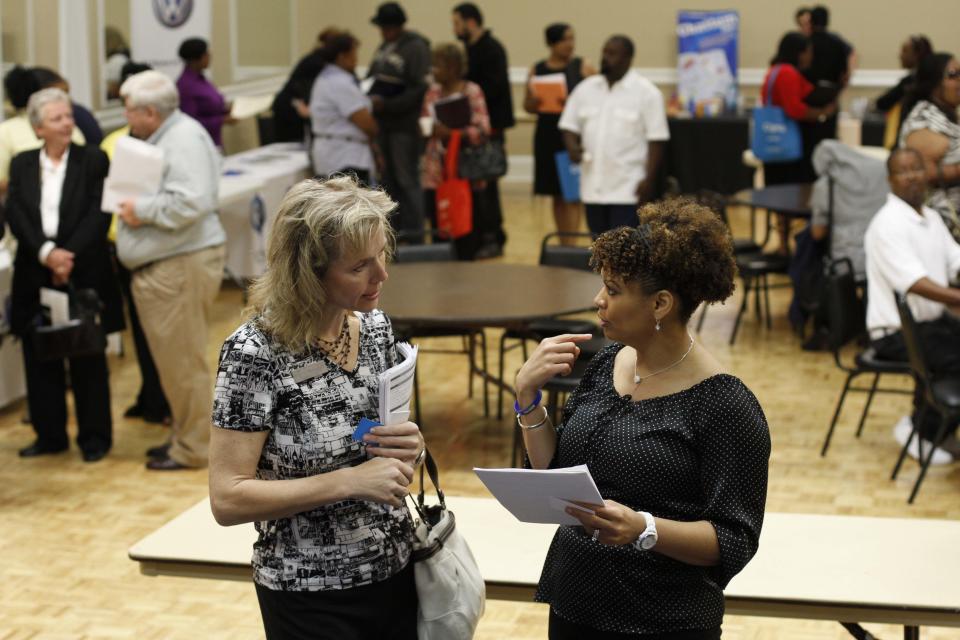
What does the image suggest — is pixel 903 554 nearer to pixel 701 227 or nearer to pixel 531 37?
pixel 701 227

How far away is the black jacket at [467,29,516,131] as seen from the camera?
10.7 m

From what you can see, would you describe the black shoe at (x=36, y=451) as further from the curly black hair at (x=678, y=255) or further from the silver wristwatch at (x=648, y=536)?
the silver wristwatch at (x=648, y=536)

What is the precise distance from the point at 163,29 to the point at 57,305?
428 centimetres

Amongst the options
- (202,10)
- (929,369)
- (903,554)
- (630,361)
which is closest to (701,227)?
(630,361)

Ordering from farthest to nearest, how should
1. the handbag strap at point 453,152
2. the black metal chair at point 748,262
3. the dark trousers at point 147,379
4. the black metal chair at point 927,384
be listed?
the handbag strap at point 453,152
the black metal chair at point 748,262
the dark trousers at point 147,379
the black metal chair at point 927,384

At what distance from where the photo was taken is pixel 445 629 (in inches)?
97.1

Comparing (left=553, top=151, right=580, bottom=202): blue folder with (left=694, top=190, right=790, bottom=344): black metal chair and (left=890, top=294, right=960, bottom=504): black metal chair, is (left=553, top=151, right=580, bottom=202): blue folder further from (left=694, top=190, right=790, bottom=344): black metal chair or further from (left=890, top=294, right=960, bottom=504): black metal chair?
(left=890, top=294, right=960, bottom=504): black metal chair

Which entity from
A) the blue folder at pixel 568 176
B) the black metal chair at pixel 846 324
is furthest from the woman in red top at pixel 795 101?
the black metal chair at pixel 846 324

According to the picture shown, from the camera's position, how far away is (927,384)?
557 centimetres

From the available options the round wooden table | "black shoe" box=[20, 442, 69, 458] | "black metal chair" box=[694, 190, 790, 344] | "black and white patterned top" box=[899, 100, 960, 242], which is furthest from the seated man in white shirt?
"black shoe" box=[20, 442, 69, 458]

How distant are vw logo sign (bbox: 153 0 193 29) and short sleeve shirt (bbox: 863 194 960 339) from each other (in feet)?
19.4

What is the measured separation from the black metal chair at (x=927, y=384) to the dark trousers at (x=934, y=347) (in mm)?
51

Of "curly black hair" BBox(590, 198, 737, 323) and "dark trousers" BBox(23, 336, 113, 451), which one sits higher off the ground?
"curly black hair" BBox(590, 198, 737, 323)

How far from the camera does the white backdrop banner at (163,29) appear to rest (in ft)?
31.9
